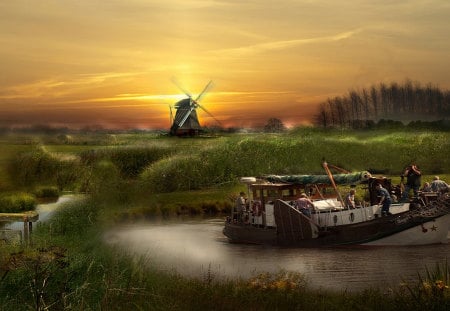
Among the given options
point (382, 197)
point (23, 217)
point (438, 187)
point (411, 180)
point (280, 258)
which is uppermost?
point (411, 180)

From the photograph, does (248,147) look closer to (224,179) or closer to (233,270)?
(224,179)

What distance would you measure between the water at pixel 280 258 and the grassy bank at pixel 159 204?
188 cm

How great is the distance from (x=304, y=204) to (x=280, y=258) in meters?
4.69

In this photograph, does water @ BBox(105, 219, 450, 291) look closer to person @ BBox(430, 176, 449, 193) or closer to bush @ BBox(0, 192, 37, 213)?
person @ BBox(430, 176, 449, 193)

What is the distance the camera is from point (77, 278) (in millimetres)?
24828

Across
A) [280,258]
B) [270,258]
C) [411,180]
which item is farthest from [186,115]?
[280,258]

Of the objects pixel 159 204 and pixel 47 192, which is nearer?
pixel 47 192

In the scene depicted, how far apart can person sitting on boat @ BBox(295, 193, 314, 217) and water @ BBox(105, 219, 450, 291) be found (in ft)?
7.63

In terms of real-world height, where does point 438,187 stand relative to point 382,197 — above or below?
above

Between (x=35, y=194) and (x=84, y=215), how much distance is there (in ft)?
52.2

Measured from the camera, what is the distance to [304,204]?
45188 mm

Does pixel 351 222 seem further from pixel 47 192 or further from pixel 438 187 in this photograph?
pixel 47 192

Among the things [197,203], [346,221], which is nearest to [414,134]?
[197,203]

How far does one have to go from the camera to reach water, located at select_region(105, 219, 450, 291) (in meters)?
34.1
